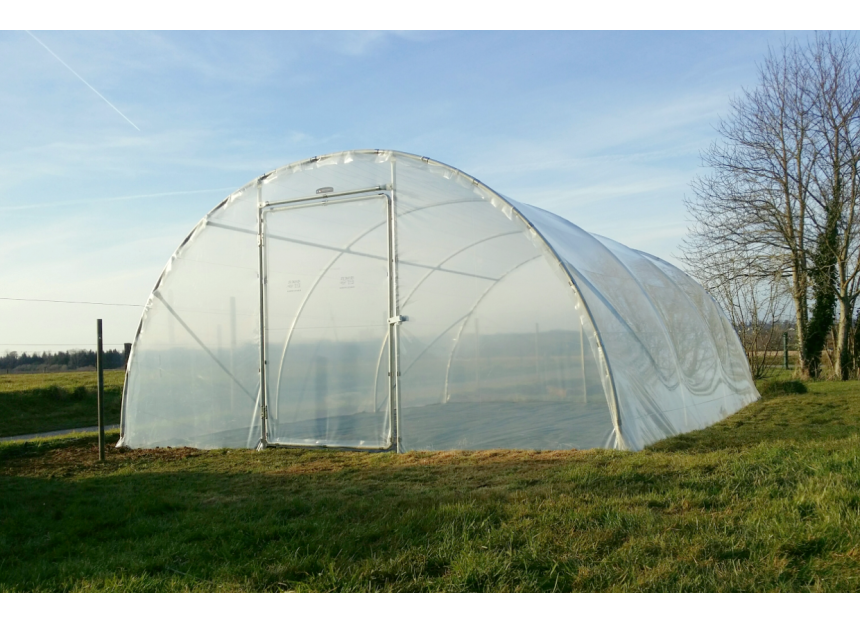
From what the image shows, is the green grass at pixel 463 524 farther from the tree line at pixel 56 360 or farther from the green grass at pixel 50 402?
the tree line at pixel 56 360

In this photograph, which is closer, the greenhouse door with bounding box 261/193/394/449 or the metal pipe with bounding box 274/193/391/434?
the greenhouse door with bounding box 261/193/394/449

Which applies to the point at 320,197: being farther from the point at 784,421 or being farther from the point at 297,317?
the point at 784,421

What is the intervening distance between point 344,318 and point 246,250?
1756 mm

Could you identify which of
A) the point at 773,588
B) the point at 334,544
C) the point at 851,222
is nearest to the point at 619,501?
the point at 773,588

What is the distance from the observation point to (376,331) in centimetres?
947

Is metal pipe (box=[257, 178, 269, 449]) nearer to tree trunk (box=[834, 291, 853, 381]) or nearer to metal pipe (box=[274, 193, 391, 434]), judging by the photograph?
metal pipe (box=[274, 193, 391, 434])

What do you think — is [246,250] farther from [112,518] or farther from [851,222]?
[851,222]

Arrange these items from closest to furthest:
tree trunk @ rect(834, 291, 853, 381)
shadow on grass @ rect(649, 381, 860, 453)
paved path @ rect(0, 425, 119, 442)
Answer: shadow on grass @ rect(649, 381, 860, 453) → paved path @ rect(0, 425, 119, 442) → tree trunk @ rect(834, 291, 853, 381)

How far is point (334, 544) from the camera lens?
413 cm

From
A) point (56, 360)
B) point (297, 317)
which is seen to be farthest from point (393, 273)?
point (56, 360)

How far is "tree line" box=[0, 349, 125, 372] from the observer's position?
13477 millimetres

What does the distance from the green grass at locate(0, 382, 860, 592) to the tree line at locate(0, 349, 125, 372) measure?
687cm

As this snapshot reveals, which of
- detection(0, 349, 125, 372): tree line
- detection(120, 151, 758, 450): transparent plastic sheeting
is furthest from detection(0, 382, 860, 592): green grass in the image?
detection(0, 349, 125, 372): tree line

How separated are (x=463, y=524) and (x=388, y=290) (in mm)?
5276
